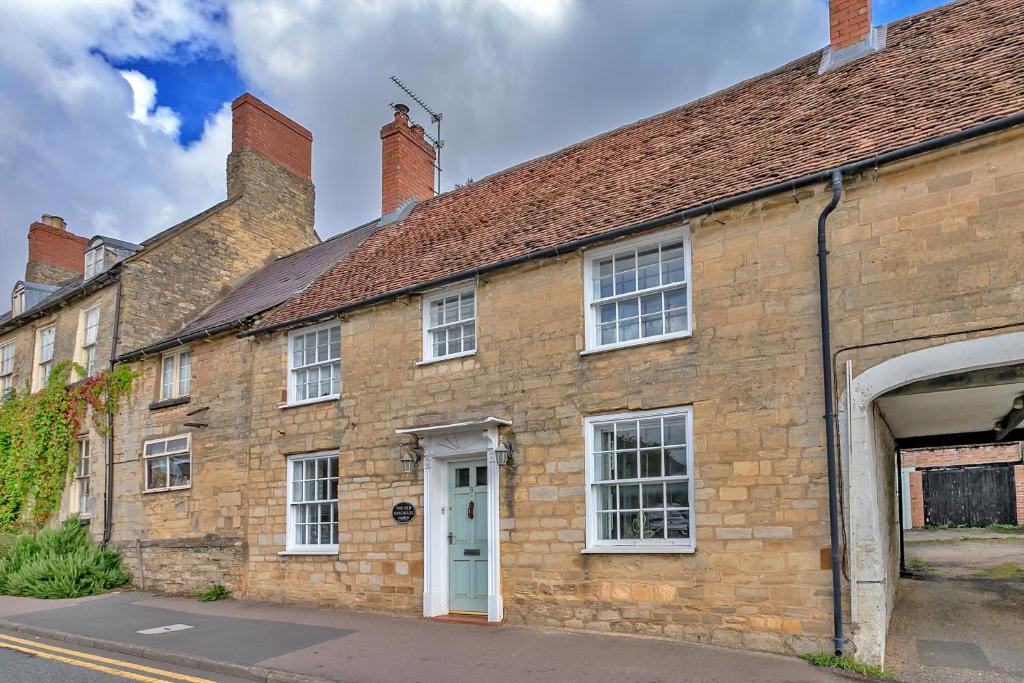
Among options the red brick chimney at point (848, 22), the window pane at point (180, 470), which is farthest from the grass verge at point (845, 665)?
the window pane at point (180, 470)

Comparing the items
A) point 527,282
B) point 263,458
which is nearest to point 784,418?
point 527,282

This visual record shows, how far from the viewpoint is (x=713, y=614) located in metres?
8.83

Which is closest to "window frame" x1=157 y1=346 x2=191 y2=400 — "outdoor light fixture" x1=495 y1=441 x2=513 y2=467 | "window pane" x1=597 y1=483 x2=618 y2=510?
"outdoor light fixture" x1=495 y1=441 x2=513 y2=467

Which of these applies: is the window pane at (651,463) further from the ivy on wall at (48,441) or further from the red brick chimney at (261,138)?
the red brick chimney at (261,138)

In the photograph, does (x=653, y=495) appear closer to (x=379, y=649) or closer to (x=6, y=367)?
(x=379, y=649)

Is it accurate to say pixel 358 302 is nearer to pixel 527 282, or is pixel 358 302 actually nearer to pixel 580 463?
pixel 527 282

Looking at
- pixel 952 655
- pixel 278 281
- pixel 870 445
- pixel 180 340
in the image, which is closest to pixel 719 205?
pixel 870 445

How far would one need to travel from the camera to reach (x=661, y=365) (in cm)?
974

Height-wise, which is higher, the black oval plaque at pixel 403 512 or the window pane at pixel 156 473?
the window pane at pixel 156 473

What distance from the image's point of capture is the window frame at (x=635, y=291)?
384 inches

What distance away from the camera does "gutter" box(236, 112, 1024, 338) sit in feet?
26.3

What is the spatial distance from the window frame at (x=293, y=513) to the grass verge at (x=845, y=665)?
766 centimetres

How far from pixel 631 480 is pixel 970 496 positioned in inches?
927

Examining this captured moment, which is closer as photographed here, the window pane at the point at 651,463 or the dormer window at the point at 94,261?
the window pane at the point at 651,463
